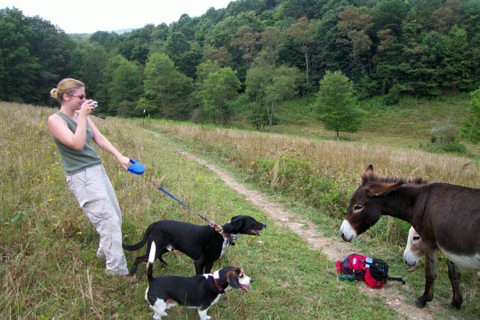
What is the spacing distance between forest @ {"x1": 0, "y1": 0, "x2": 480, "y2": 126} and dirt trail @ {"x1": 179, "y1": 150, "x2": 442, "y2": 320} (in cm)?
3940

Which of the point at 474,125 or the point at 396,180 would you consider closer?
the point at 396,180

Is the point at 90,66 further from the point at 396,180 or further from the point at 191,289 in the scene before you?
the point at 191,289

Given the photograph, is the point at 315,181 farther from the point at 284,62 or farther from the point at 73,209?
the point at 284,62

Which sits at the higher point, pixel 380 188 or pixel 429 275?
pixel 380 188

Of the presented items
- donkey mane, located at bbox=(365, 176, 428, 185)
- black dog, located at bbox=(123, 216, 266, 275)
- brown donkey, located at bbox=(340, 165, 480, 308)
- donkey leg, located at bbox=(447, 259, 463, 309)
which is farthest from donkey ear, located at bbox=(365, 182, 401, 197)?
black dog, located at bbox=(123, 216, 266, 275)

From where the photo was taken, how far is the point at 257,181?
10.2 m

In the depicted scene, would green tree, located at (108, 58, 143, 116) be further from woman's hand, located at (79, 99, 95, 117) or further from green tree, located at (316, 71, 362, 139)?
woman's hand, located at (79, 99, 95, 117)

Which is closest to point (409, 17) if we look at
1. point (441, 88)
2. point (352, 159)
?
point (441, 88)

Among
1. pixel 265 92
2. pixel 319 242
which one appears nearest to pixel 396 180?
pixel 319 242

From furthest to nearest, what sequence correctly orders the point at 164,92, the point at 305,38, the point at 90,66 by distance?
the point at 305,38 < the point at 90,66 < the point at 164,92

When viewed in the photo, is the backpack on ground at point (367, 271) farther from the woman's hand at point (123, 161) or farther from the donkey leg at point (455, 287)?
the woman's hand at point (123, 161)

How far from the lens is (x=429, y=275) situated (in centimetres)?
431

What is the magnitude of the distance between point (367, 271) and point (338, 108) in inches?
1468

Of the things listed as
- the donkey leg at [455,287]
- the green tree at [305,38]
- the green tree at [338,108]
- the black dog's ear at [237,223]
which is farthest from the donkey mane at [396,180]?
the green tree at [305,38]
